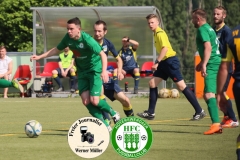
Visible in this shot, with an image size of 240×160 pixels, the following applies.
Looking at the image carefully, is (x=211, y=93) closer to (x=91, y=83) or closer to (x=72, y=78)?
(x=91, y=83)

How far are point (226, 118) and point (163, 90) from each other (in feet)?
37.4

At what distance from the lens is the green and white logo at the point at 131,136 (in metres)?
9.07

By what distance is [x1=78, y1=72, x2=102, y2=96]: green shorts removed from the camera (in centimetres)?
1166

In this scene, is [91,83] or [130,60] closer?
[91,83]

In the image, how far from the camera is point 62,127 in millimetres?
13469

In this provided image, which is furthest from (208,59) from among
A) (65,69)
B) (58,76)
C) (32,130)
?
(58,76)

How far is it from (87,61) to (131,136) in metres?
2.90

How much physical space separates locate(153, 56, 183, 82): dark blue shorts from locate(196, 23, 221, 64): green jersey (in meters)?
1.65

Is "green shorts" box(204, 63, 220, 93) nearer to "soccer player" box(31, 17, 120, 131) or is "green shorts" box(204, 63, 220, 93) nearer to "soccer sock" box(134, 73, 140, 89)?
"soccer player" box(31, 17, 120, 131)

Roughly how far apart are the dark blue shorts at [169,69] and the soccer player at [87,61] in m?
2.69

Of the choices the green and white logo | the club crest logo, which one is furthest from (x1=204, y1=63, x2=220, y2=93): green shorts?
the club crest logo

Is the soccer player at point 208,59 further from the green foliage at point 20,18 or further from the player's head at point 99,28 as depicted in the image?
the green foliage at point 20,18

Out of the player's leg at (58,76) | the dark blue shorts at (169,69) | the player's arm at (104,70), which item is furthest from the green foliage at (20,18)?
the player's arm at (104,70)

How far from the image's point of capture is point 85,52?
458 inches
